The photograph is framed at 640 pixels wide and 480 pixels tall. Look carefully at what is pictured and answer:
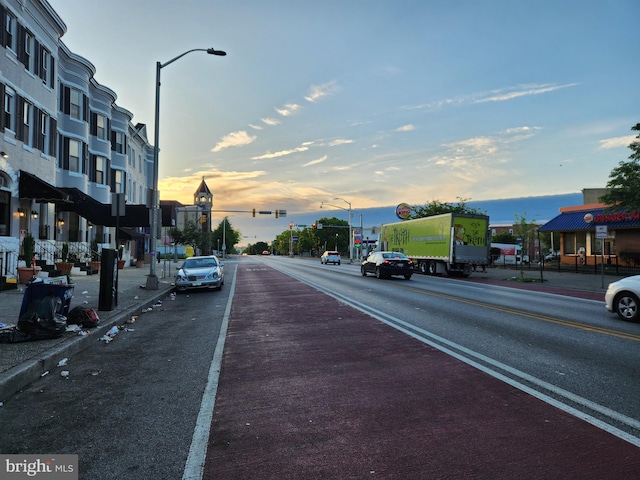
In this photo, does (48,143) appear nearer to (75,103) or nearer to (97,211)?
(97,211)

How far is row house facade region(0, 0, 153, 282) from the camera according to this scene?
16953 millimetres

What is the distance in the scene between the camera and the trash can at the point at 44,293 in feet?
24.5

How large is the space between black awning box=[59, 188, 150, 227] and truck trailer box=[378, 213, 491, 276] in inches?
713

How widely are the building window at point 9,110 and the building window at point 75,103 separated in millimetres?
8284

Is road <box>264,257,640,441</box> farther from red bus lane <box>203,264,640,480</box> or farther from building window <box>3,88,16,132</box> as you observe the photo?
building window <box>3,88,16,132</box>

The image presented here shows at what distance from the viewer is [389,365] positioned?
6414 millimetres

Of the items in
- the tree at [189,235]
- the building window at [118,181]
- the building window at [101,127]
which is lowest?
the tree at [189,235]

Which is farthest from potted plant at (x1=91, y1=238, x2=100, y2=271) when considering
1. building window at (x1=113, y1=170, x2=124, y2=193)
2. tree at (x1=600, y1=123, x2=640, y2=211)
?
tree at (x1=600, y1=123, x2=640, y2=211)

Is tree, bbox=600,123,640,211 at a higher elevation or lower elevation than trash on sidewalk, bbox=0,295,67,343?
higher

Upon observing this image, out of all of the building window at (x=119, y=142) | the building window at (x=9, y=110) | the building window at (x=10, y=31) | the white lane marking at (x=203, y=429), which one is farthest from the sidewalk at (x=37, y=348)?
the building window at (x=119, y=142)

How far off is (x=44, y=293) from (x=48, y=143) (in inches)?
644

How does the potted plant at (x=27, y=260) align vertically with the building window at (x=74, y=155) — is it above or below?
below

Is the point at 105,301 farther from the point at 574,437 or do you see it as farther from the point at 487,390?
the point at 574,437

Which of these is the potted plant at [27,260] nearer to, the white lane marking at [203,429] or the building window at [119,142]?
the white lane marking at [203,429]
